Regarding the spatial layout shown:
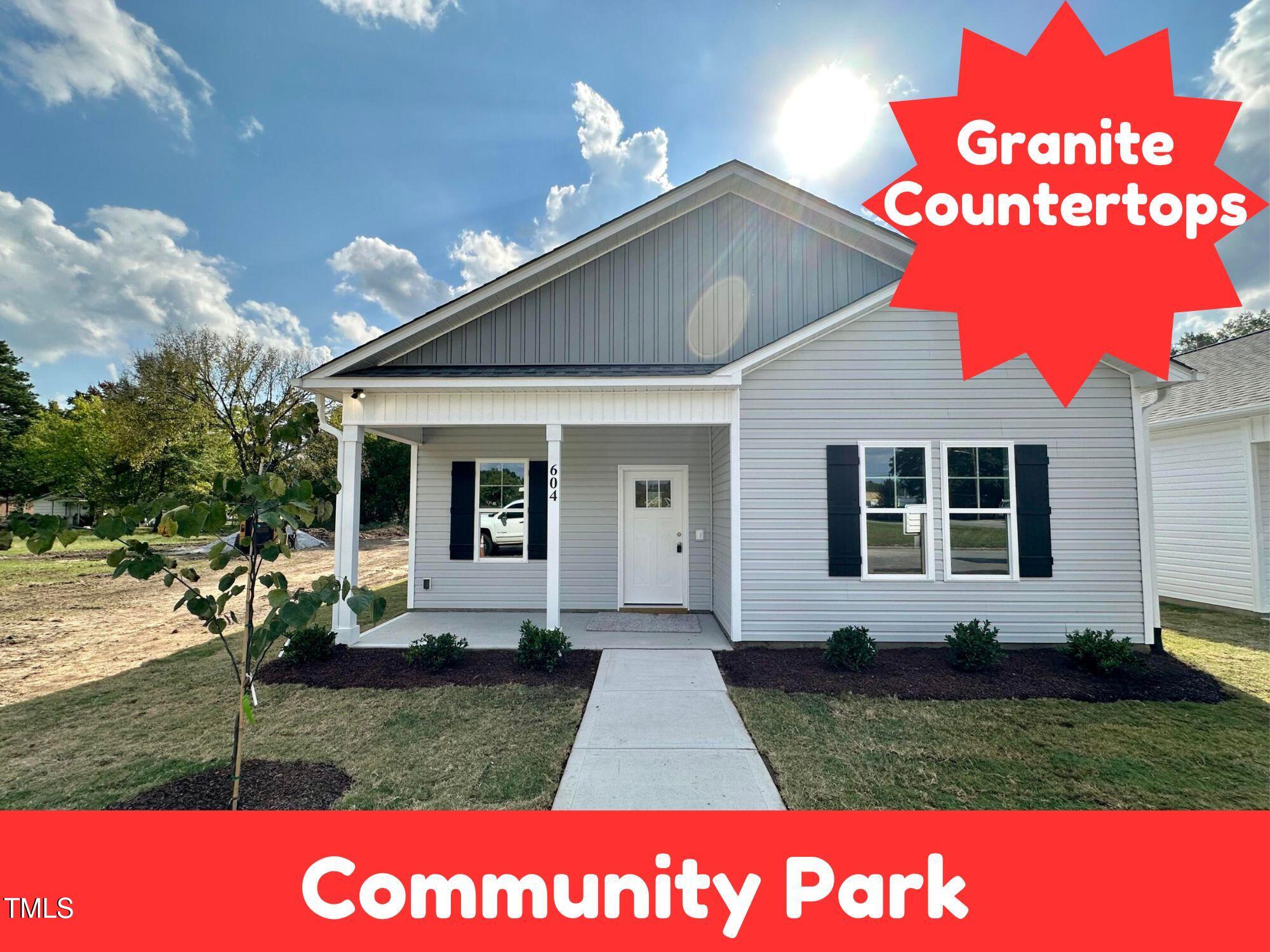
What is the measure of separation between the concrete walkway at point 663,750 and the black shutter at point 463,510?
11.5 feet

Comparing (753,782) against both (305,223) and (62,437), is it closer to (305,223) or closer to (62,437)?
(305,223)

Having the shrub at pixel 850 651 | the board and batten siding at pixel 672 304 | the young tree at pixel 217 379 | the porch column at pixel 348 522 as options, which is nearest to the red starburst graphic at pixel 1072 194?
the board and batten siding at pixel 672 304

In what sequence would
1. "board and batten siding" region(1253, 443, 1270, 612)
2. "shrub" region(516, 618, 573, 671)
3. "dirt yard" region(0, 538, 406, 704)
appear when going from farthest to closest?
"board and batten siding" region(1253, 443, 1270, 612)
"dirt yard" region(0, 538, 406, 704)
"shrub" region(516, 618, 573, 671)

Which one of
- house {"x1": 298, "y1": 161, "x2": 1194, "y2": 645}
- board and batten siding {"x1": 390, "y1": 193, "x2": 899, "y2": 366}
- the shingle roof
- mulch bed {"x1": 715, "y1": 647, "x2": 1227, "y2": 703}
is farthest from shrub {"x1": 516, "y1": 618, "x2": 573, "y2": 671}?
board and batten siding {"x1": 390, "y1": 193, "x2": 899, "y2": 366}

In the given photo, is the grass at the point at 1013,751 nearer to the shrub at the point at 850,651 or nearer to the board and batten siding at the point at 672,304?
the shrub at the point at 850,651

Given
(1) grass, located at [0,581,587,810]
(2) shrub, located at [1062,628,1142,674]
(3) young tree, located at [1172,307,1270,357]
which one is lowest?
(1) grass, located at [0,581,587,810]

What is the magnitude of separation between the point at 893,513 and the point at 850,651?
1723 millimetres

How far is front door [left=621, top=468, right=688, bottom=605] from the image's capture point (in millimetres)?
7988

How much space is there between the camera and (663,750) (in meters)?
3.84

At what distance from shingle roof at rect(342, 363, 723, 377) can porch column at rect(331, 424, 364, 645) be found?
84cm

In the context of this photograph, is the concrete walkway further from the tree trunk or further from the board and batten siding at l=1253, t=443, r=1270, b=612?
the board and batten siding at l=1253, t=443, r=1270, b=612

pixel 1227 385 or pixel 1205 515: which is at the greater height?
pixel 1227 385

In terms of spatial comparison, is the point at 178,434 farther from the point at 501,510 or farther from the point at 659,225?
the point at 659,225

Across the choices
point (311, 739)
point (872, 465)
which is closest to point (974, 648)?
point (872, 465)
